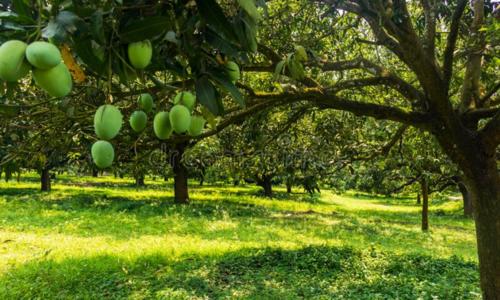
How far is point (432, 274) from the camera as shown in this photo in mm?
4941

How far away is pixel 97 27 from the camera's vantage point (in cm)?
75

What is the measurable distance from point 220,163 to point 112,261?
2.21m

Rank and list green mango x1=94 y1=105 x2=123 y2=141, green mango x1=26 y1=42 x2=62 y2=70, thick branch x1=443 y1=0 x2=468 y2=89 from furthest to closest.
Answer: thick branch x1=443 y1=0 x2=468 y2=89, green mango x1=94 y1=105 x2=123 y2=141, green mango x1=26 y1=42 x2=62 y2=70

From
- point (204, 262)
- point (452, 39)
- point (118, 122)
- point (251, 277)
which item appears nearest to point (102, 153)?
point (118, 122)

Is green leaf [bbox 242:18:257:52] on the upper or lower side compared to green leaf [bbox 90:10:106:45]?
upper

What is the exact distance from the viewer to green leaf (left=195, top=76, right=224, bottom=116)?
3.13ft

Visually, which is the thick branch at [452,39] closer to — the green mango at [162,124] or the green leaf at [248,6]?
the green leaf at [248,6]

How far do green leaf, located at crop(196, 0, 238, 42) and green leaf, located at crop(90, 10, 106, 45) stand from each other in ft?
0.75

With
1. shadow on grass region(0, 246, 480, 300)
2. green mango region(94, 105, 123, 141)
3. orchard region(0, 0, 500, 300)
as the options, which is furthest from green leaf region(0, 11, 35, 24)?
shadow on grass region(0, 246, 480, 300)

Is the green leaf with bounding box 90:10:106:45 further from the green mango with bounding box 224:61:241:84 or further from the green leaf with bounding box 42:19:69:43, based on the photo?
the green mango with bounding box 224:61:241:84

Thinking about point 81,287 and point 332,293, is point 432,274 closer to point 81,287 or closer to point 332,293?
A: point 332,293

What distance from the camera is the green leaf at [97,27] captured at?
75cm

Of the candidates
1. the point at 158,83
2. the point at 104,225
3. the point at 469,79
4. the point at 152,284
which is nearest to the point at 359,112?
the point at 469,79

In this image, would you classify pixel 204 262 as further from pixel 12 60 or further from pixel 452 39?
pixel 12 60
